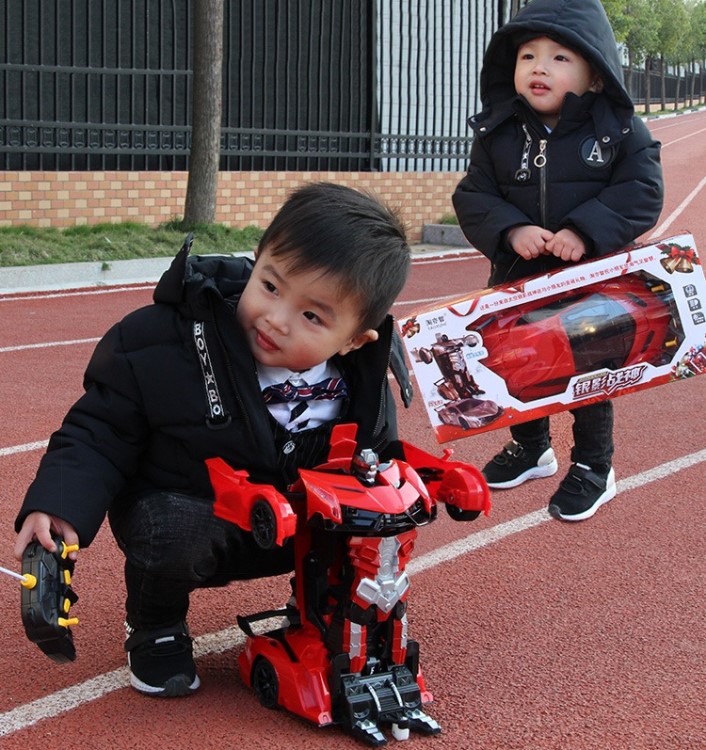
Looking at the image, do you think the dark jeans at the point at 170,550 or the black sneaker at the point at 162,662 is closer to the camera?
the dark jeans at the point at 170,550

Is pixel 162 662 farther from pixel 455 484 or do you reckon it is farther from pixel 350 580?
pixel 455 484

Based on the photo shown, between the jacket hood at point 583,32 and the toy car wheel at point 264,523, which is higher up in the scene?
the jacket hood at point 583,32

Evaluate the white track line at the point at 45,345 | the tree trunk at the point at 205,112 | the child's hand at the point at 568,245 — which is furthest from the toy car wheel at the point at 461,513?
the tree trunk at the point at 205,112

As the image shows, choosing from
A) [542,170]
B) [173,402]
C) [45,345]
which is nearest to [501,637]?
[173,402]

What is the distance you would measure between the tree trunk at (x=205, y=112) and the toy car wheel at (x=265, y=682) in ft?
34.2

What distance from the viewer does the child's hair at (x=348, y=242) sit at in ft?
8.81

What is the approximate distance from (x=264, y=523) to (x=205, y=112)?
10.7m

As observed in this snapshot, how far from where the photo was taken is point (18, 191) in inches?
485

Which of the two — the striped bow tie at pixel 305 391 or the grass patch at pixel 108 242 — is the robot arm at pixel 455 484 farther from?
the grass patch at pixel 108 242

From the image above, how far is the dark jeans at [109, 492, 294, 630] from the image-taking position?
2.75 m

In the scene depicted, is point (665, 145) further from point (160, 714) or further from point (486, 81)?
point (160, 714)

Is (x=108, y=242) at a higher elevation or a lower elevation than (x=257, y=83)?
lower

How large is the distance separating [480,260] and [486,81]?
10025 mm

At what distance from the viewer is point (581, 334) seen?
4359 millimetres
